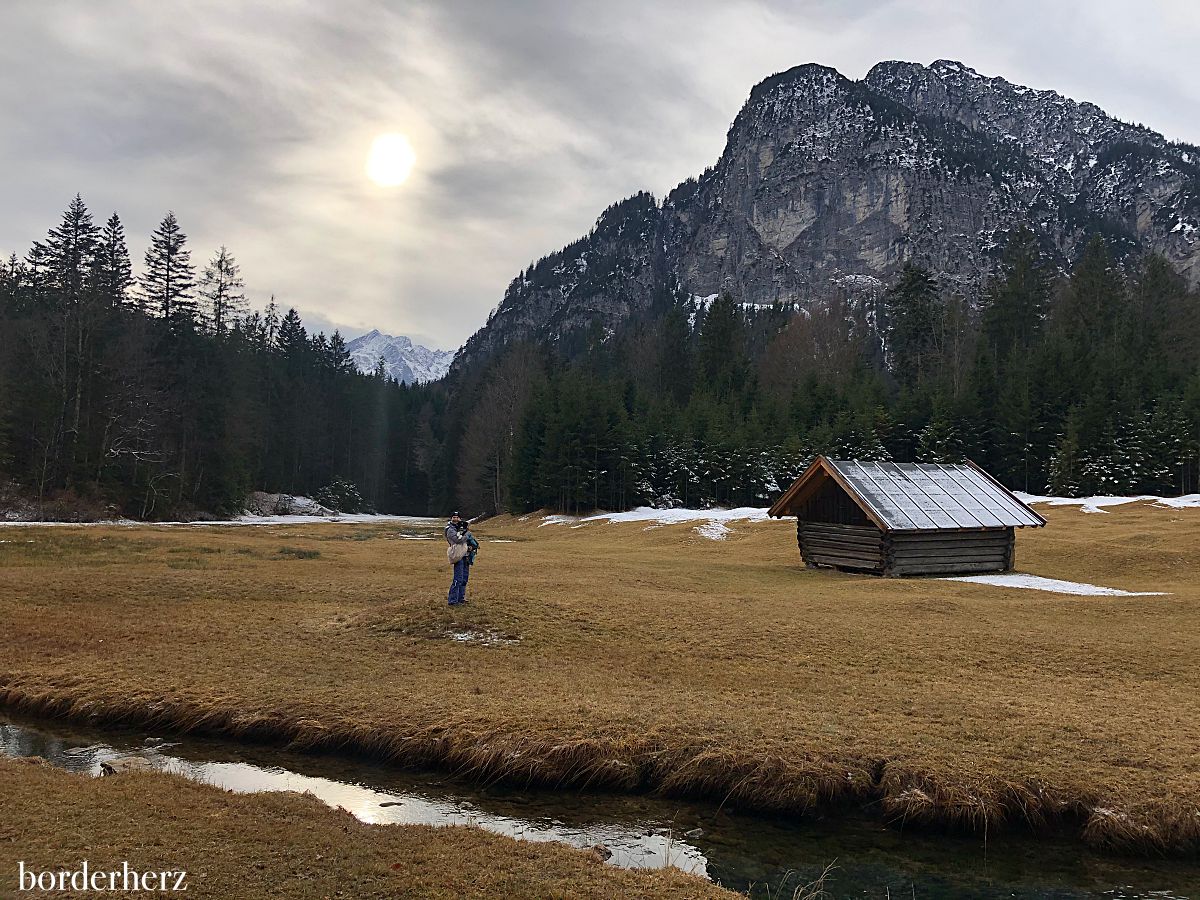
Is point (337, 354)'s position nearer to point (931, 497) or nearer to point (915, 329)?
point (915, 329)

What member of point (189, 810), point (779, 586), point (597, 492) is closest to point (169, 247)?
point (597, 492)

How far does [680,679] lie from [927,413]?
69093 millimetres

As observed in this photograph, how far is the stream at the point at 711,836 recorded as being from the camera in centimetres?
772

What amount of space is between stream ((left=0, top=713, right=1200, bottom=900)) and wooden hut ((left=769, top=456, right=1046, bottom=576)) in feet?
64.3

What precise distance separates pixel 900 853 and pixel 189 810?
7.68 m

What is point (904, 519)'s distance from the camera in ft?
91.2

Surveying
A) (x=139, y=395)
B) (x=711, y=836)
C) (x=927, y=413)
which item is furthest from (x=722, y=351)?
(x=711, y=836)

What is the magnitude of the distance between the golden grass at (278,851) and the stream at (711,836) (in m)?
1.19

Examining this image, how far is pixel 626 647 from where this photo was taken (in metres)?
16.1

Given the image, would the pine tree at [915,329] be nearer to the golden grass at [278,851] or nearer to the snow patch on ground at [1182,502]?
the snow patch on ground at [1182,502]

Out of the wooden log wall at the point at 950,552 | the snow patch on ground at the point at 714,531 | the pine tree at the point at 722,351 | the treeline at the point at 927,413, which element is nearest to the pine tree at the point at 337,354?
the treeline at the point at 927,413

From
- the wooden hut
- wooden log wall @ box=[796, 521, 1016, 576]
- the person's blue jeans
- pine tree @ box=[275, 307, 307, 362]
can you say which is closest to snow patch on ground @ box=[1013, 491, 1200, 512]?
the wooden hut

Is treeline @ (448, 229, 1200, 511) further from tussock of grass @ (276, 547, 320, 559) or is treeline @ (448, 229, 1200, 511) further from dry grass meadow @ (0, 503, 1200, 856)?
dry grass meadow @ (0, 503, 1200, 856)

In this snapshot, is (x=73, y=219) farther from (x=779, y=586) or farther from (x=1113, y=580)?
(x=1113, y=580)
